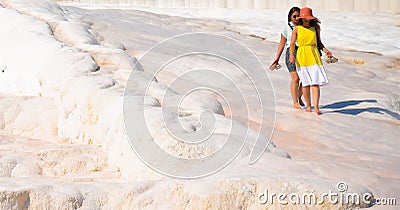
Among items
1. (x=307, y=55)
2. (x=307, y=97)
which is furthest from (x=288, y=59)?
(x=307, y=97)

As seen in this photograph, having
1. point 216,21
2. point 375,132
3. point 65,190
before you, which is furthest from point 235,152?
point 216,21

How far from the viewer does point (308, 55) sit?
6258 mm

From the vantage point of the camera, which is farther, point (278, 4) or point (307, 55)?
point (278, 4)

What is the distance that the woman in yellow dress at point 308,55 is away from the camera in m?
6.20

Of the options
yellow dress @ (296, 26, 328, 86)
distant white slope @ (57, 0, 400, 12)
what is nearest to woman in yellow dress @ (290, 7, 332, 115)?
yellow dress @ (296, 26, 328, 86)

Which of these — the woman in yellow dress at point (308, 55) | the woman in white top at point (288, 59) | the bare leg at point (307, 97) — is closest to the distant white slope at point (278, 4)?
the woman in white top at point (288, 59)

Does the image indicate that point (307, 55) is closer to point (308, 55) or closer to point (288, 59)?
point (308, 55)

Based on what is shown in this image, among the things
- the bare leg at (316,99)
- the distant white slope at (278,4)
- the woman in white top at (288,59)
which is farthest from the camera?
the distant white slope at (278,4)

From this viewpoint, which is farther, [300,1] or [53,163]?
[300,1]

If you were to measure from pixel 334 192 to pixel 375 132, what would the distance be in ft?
9.04

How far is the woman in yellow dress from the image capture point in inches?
244

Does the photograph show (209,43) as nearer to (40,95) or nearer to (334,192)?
(40,95)

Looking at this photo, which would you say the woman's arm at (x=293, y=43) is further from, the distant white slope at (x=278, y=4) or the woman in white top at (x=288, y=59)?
the distant white slope at (x=278, y=4)

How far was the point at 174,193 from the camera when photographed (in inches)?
126
